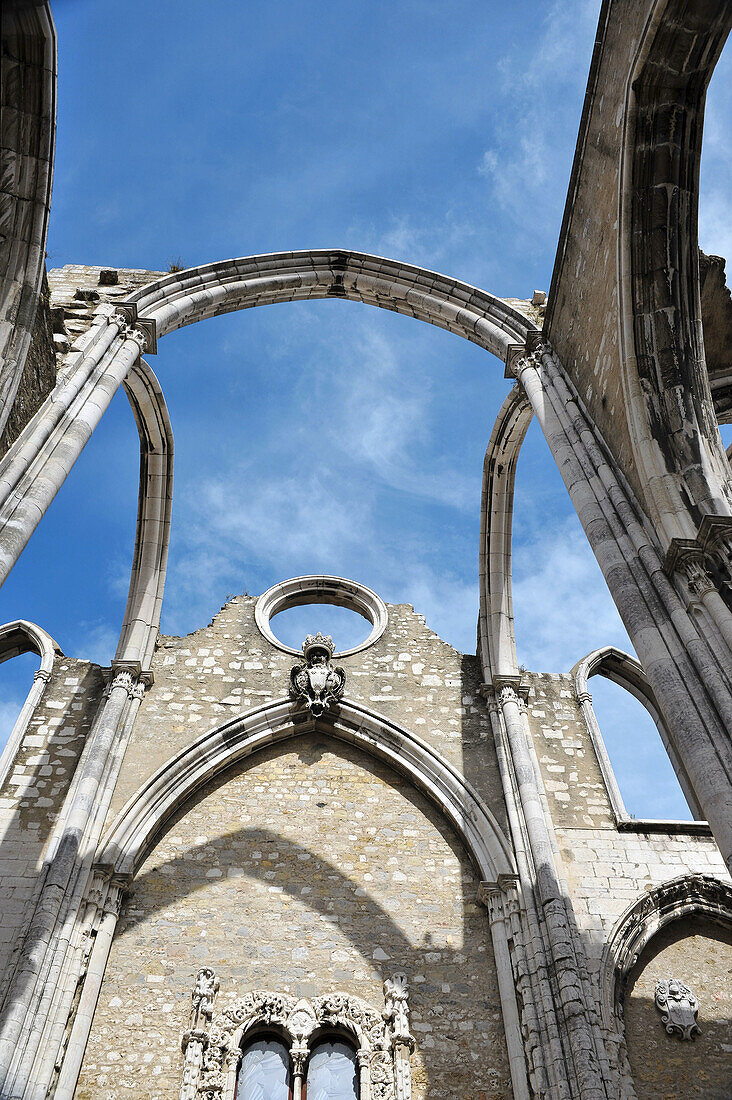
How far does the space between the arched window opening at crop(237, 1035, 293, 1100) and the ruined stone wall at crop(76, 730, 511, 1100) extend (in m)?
0.43

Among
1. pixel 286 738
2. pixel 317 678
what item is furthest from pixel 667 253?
pixel 286 738

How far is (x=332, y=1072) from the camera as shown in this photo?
22.9ft

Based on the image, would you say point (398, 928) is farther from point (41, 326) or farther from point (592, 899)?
point (41, 326)

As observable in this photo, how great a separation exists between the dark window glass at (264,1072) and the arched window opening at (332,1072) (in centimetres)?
21

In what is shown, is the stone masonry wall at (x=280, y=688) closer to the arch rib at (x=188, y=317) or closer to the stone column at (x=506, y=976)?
the stone column at (x=506, y=976)

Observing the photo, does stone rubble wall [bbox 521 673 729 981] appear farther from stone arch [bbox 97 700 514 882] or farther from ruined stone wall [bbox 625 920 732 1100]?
stone arch [bbox 97 700 514 882]

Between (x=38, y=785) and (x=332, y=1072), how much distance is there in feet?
12.4

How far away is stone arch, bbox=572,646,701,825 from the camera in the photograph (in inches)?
345

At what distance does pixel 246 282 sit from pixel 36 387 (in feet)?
13.3

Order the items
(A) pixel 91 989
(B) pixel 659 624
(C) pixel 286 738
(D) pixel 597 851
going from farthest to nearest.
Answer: (C) pixel 286 738
(D) pixel 597 851
(A) pixel 91 989
(B) pixel 659 624

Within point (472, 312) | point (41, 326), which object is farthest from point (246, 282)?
point (41, 326)

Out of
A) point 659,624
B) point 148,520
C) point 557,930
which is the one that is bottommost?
point 557,930

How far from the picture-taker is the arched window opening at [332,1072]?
682 centimetres

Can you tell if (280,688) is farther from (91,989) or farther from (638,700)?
(638,700)
